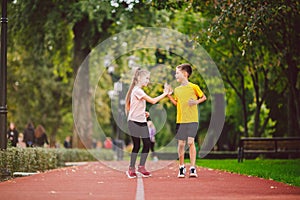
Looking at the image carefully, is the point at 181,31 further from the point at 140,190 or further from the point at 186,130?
the point at 140,190

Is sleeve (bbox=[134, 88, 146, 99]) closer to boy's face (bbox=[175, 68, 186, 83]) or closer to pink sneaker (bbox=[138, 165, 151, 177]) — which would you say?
boy's face (bbox=[175, 68, 186, 83])

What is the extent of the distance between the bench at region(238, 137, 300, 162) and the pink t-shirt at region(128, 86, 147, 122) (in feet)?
40.0

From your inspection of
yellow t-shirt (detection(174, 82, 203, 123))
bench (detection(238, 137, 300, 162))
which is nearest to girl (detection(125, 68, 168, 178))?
yellow t-shirt (detection(174, 82, 203, 123))

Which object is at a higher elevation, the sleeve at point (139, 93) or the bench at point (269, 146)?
the sleeve at point (139, 93)

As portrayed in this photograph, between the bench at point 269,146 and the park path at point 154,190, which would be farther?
the bench at point 269,146

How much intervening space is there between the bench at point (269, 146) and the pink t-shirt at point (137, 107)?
12.2m

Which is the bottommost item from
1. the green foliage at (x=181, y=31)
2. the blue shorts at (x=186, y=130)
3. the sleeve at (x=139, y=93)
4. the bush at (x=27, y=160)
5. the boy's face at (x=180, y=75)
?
the bush at (x=27, y=160)

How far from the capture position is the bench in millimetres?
26202

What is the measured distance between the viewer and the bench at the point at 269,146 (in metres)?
26.2

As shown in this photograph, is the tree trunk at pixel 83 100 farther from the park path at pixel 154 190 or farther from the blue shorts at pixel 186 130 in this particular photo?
the park path at pixel 154 190

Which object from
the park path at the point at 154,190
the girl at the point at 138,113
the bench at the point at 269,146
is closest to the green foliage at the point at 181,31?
the bench at the point at 269,146

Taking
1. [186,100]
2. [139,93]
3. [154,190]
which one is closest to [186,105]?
[186,100]

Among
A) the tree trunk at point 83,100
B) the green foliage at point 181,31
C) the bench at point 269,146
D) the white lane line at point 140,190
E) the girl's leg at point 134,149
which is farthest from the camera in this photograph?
the tree trunk at point 83,100

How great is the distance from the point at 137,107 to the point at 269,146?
1276 cm
